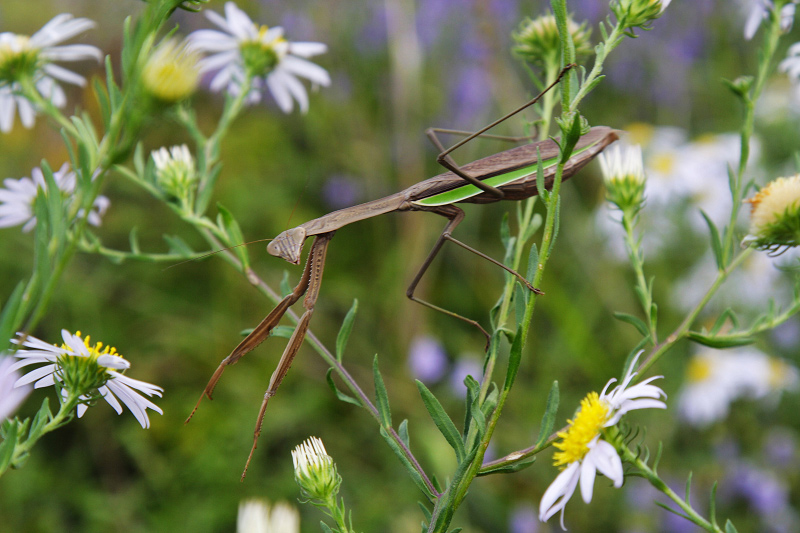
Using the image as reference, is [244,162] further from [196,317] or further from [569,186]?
[569,186]

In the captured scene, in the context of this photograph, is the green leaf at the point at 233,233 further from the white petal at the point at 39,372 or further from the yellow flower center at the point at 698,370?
the yellow flower center at the point at 698,370

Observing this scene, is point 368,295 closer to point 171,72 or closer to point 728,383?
point 728,383

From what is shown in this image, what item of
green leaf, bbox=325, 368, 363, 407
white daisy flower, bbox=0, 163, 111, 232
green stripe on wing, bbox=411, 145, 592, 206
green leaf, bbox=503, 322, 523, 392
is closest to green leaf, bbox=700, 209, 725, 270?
green stripe on wing, bbox=411, 145, 592, 206

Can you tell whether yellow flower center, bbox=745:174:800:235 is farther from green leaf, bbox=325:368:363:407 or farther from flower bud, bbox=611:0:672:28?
green leaf, bbox=325:368:363:407

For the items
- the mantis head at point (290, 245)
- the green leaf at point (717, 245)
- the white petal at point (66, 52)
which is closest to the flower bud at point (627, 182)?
the green leaf at point (717, 245)

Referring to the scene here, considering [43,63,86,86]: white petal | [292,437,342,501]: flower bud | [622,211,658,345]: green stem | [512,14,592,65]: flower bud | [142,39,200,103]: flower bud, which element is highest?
[142,39,200,103]: flower bud

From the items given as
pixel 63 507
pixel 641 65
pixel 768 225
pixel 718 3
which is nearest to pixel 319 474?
pixel 768 225
